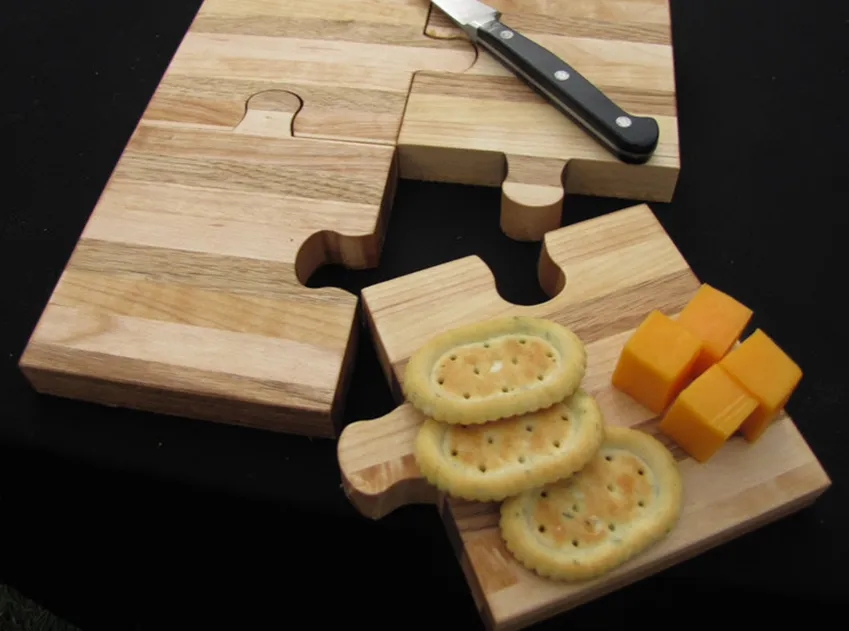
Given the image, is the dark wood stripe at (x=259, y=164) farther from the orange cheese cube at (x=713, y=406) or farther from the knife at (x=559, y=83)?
the orange cheese cube at (x=713, y=406)

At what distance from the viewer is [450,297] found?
2.44 ft

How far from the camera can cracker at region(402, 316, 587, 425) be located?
1.99ft

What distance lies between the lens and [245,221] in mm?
803

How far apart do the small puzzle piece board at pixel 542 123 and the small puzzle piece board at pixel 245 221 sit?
0.12ft

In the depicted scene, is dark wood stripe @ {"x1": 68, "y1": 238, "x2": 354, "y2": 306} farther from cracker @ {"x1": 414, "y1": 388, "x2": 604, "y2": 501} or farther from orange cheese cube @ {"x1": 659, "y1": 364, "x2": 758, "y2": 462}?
orange cheese cube @ {"x1": 659, "y1": 364, "x2": 758, "y2": 462}

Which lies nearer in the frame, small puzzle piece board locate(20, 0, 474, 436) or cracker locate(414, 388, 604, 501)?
cracker locate(414, 388, 604, 501)

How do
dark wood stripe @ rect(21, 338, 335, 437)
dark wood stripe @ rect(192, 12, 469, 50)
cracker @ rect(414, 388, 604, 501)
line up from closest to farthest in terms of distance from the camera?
cracker @ rect(414, 388, 604, 501)
dark wood stripe @ rect(21, 338, 335, 437)
dark wood stripe @ rect(192, 12, 469, 50)

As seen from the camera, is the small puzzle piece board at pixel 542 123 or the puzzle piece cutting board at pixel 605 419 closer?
the puzzle piece cutting board at pixel 605 419

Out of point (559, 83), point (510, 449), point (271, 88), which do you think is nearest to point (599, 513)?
point (510, 449)

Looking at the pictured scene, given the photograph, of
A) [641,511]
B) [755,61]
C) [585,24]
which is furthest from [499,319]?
[755,61]

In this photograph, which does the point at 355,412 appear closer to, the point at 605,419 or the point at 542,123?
the point at 605,419

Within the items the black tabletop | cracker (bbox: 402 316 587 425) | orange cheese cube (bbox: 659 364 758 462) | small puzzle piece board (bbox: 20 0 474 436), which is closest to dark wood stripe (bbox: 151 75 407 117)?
small puzzle piece board (bbox: 20 0 474 436)

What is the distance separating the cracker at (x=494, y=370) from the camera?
61 centimetres

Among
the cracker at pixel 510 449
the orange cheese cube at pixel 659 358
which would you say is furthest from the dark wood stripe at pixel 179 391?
the orange cheese cube at pixel 659 358
